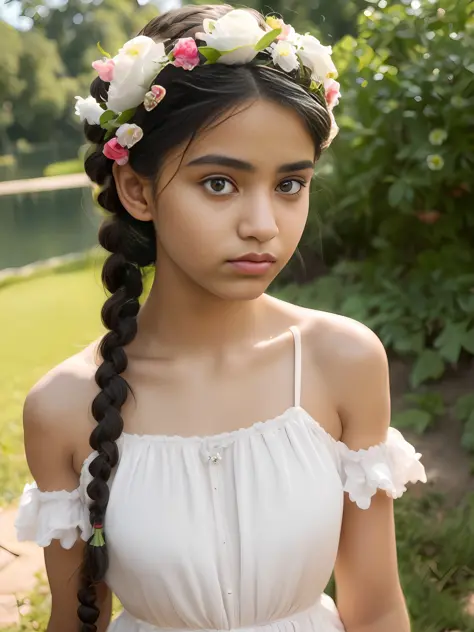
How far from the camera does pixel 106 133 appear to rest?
121 centimetres

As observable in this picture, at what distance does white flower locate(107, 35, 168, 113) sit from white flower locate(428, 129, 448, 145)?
2283mm

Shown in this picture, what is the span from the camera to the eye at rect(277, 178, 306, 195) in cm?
113

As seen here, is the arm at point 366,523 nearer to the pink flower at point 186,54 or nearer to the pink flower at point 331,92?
the pink flower at point 331,92

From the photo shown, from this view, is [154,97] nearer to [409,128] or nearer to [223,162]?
[223,162]

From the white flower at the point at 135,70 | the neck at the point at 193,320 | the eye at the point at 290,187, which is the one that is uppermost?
the white flower at the point at 135,70

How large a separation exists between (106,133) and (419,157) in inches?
89.6

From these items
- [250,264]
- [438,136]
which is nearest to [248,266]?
[250,264]

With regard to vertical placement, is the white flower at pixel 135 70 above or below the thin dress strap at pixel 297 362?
above

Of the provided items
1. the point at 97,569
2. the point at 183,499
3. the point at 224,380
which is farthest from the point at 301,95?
the point at 97,569

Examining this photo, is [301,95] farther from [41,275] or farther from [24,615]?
[41,275]

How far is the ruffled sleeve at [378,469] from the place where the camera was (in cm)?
127

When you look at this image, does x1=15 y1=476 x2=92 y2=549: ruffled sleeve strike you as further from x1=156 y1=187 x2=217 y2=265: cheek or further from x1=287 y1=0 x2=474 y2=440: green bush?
x1=287 y1=0 x2=474 y2=440: green bush

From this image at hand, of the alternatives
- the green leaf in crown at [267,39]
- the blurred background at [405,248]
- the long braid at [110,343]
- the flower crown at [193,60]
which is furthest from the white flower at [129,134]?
the blurred background at [405,248]

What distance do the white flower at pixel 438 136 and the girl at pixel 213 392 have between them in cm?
209
